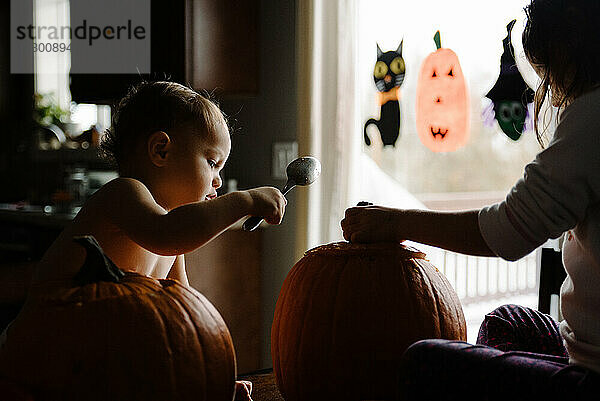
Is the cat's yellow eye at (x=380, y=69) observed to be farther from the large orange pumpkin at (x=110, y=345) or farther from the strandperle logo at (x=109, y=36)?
the large orange pumpkin at (x=110, y=345)

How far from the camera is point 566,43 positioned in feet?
2.66

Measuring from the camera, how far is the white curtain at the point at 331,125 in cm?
211

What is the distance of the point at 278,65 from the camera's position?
2418mm

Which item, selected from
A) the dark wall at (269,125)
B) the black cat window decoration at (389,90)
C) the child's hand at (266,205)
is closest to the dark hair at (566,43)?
the child's hand at (266,205)

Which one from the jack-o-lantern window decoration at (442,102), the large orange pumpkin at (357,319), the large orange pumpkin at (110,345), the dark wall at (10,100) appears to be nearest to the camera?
the large orange pumpkin at (110,345)

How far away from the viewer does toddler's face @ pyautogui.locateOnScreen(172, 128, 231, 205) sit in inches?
40.0

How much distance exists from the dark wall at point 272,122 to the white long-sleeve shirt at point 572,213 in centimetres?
159

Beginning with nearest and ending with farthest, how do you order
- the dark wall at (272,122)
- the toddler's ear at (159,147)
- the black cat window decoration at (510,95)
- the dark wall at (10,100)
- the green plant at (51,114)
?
the toddler's ear at (159,147) → the black cat window decoration at (510,95) → the dark wall at (272,122) → the green plant at (51,114) → the dark wall at (10,100)

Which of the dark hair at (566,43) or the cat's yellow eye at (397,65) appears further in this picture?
the cat's yellow eye at (397,65)

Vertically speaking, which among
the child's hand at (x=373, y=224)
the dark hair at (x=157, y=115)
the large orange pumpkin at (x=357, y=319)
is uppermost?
the dark hair at (x=157, y=115)

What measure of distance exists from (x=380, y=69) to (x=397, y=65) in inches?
2.4

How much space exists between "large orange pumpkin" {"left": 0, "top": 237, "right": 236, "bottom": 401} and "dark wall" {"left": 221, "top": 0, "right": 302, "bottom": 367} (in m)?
1.58

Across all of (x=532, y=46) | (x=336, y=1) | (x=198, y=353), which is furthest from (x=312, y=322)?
(x=336, y=1)

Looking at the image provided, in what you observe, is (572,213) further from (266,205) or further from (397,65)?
(397,65)
